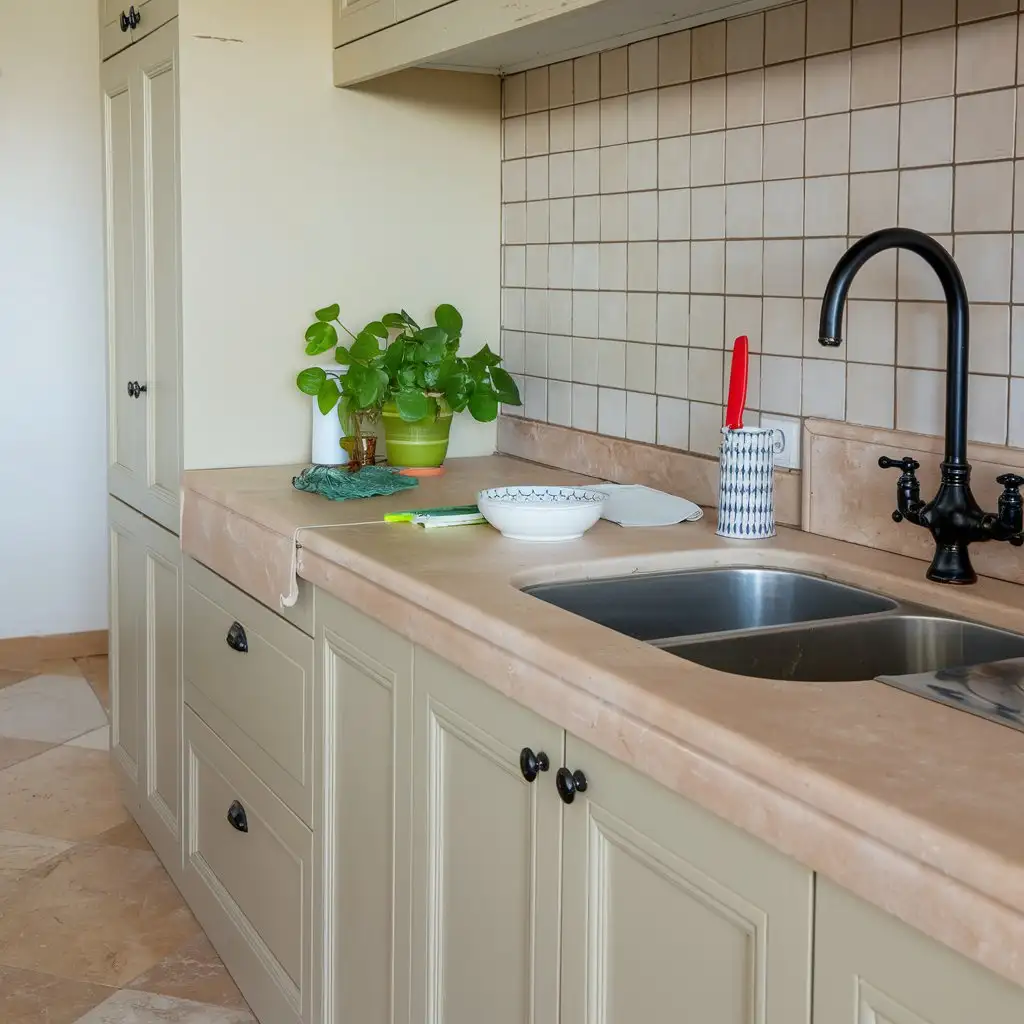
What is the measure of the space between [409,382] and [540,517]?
0.68m

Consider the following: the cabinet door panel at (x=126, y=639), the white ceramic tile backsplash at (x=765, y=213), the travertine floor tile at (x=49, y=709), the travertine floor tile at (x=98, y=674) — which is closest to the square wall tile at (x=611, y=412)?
the white ceramic tile backsplash at (x=765, y=213)

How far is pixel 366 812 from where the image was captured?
1.86 m

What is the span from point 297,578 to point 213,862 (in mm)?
830

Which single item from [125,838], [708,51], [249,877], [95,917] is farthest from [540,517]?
[125,838]

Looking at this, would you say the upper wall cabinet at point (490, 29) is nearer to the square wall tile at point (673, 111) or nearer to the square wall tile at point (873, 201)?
the square wall tile at point (673, 111)

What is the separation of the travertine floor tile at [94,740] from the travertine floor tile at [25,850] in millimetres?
588

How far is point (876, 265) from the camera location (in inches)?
72.6

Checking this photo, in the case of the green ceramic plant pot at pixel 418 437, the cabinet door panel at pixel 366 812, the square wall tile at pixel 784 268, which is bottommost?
the cabinet door panel at pixel 366 812

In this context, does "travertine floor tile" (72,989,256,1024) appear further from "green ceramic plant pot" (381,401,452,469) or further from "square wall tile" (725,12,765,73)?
"square wall tile" (725,12,765,73)

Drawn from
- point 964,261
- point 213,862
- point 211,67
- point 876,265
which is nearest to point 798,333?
point 876,265

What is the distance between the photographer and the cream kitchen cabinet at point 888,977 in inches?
33.7

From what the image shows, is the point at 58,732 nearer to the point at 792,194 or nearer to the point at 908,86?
the point at 792,194

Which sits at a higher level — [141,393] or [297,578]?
[141,393]

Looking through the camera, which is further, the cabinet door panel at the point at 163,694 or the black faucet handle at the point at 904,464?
the cabinet door panel at the point at 163,694
